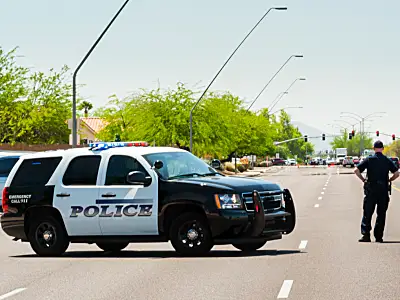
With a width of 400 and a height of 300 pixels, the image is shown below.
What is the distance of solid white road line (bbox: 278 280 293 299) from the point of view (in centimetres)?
1106

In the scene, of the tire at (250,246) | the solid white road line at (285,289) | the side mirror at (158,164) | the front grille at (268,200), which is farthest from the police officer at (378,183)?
the solid white road line at (285,289)

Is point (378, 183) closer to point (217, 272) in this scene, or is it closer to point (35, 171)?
point (217, 272)

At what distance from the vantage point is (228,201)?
15656mm

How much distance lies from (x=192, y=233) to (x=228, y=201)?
79cm

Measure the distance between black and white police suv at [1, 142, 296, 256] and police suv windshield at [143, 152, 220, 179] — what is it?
0.05 ft

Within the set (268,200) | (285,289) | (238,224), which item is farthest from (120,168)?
(285,289)

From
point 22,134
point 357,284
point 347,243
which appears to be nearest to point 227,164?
point 22,134

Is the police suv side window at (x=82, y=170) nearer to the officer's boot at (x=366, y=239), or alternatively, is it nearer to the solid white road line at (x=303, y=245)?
the solid white road line at (x=303, y=245)

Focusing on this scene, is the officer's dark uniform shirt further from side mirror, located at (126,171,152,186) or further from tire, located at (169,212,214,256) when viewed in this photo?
side mirror, located at (126,171,152,186)

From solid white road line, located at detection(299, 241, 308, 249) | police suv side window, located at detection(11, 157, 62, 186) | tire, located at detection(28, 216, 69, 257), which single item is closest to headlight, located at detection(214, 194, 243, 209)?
solid white road line, located at detection(299, 241, 308, 249)

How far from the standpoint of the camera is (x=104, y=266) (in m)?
14.8

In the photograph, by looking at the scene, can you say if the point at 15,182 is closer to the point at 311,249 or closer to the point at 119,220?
the point at 119,220

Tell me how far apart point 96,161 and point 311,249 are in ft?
12.6

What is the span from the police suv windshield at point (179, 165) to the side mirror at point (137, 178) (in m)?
0.30
